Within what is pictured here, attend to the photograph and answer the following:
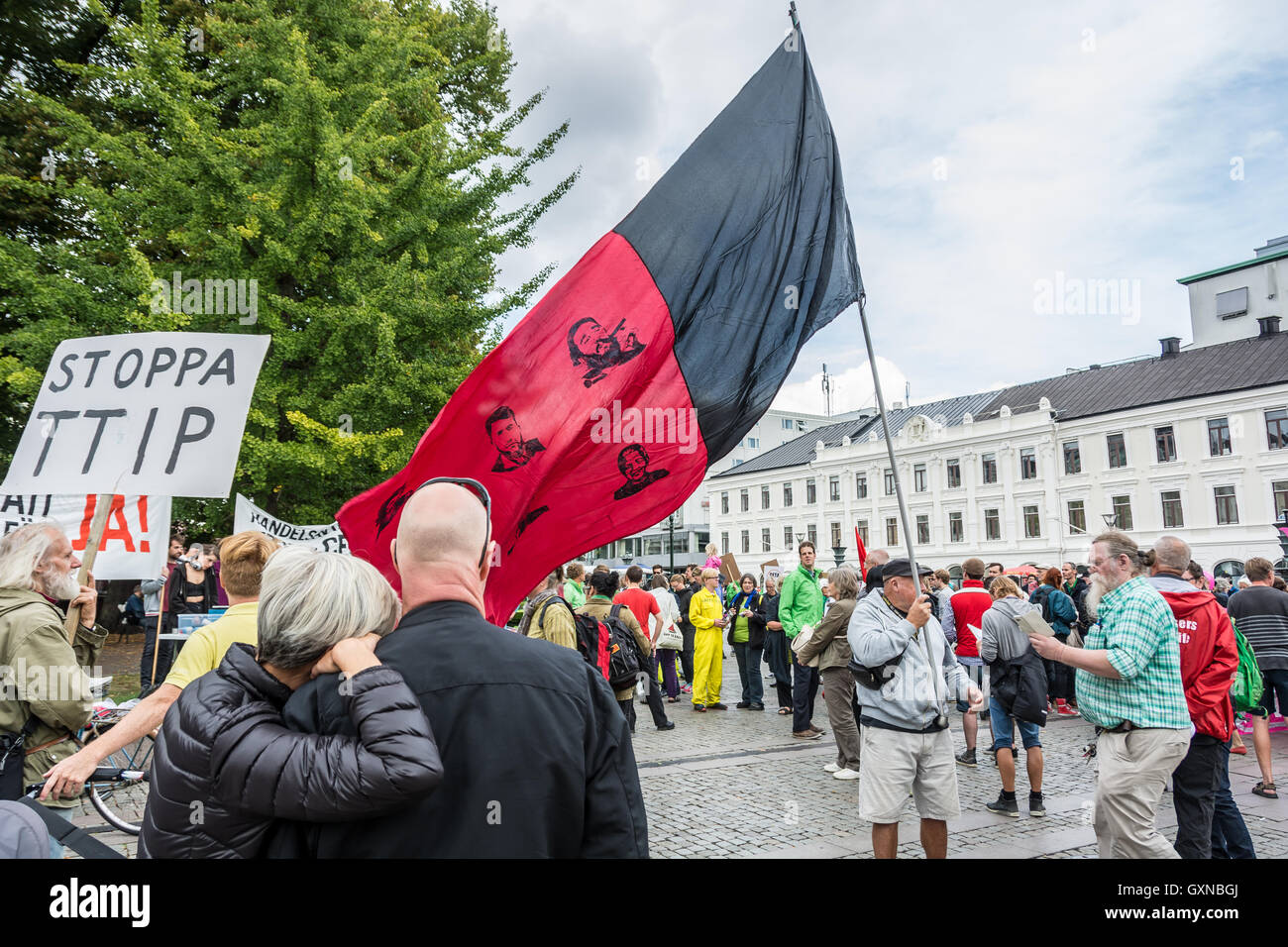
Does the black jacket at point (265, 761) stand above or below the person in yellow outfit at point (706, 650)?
above

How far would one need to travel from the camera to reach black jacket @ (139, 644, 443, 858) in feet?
5.43

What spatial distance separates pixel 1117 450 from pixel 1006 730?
4734 centimetres

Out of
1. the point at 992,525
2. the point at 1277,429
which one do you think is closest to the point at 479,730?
the point at 1277,429

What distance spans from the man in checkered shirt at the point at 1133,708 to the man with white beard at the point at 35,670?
4628mm

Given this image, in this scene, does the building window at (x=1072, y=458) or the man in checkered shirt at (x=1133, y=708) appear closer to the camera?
the man in checkered shirt at (x=1133, y=708)

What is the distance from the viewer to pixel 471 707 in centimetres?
179

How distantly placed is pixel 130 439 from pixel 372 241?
27.7 ft

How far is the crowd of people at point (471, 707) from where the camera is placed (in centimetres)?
175

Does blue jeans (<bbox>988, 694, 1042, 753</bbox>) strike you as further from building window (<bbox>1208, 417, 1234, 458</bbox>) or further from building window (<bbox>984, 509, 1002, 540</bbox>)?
building window (<bbox>984, 509, 1002, 540</bbox>)

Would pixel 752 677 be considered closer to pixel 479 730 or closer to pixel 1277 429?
pixel 479 730

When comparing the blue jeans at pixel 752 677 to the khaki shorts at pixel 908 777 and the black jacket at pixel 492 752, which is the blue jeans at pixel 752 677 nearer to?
the khaki shorts at pixel 908 777

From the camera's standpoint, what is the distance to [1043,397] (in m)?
51.1

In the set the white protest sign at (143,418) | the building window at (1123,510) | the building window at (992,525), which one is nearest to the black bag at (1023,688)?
the white protest sign at (143,418)

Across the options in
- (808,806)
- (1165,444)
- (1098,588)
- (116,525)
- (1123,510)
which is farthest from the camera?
(1123,510)
